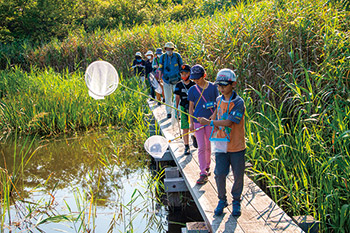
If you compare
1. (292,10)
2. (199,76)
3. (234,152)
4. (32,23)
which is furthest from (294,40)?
(32,23)

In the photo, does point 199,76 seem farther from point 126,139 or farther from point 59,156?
point 59,156

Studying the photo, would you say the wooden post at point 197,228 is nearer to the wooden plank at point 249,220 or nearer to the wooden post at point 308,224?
the wooden plank at point 249,220

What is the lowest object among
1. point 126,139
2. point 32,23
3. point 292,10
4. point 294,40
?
point 126,139

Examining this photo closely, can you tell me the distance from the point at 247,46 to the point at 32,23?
21.3m

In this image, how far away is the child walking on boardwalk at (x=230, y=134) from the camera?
3549 mm

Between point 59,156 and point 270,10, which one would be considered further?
point 59,156

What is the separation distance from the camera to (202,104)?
4.59m

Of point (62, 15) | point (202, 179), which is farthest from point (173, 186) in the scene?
point (62, 15)

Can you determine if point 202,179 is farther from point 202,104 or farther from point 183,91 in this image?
point 183,91

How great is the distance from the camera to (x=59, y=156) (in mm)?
8047

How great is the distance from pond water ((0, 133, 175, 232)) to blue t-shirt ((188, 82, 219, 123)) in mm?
1320

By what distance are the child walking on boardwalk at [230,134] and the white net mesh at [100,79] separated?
959 millimetres

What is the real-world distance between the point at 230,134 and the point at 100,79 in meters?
1.36

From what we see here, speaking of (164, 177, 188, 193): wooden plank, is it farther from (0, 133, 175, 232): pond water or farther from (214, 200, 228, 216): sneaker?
(214, 200, 228, 216): sneaker
